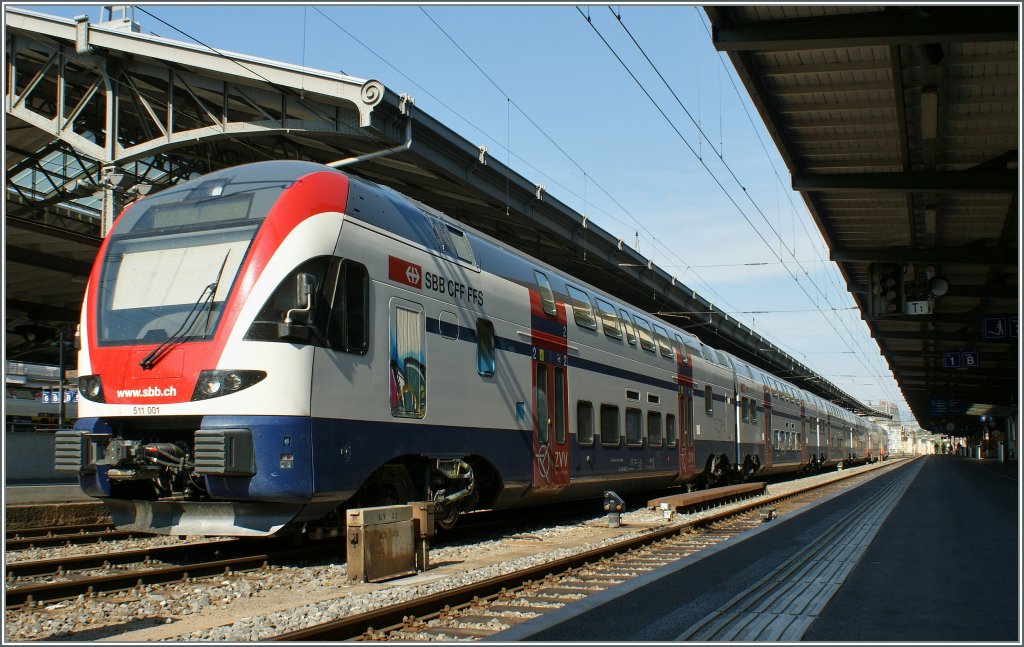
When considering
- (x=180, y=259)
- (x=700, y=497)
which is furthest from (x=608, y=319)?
(x=180, y=259)

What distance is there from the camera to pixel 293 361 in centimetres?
854

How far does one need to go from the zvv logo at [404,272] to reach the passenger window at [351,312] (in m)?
0.48

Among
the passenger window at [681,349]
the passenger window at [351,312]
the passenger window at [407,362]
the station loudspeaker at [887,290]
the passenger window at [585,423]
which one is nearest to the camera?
the passenger window at [351,312]

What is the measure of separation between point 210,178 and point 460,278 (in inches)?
128

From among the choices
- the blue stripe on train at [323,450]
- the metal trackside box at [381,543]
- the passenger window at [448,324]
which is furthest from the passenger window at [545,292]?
the metal trackside box at [381,543]

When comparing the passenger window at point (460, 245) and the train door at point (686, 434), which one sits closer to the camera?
the passenger window at point (460, 245)

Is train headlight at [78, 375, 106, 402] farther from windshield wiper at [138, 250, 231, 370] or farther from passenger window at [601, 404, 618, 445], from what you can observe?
passenger window at [601, 404, 618, 445]

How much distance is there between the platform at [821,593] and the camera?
6617mm

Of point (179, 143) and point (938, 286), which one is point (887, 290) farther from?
point (179, 143)

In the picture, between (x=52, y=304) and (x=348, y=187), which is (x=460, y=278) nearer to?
(x=348, y=187)

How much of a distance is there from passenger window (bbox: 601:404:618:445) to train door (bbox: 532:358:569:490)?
1584 mm

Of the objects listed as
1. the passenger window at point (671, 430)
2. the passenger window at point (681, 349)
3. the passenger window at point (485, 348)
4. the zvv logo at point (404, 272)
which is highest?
the zvv logo at point (404, 272)

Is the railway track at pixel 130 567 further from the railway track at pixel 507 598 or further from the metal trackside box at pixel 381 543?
the railway track at pixel 507 598

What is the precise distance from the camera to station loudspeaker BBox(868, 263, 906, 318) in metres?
22.1
